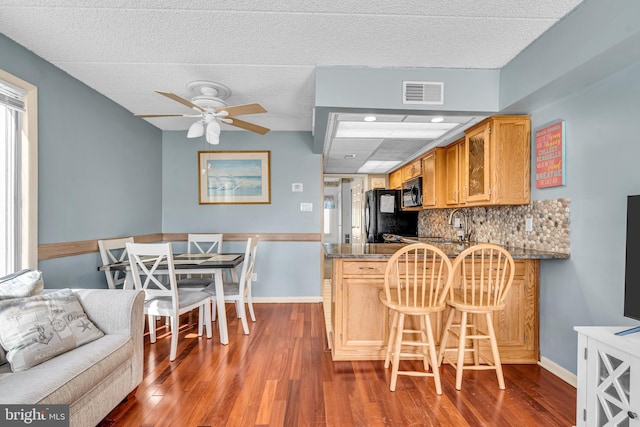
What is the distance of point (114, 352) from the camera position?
5.53 feet

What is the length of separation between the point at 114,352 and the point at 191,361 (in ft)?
2.79

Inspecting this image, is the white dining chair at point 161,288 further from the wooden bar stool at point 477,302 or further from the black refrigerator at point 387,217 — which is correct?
the black refrigerator at point 387,217

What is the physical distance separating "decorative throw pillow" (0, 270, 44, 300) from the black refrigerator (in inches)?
167

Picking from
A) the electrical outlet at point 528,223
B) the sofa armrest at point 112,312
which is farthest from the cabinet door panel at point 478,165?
the sofa armrest at point 112,312

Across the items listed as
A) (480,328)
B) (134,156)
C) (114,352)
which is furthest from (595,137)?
(134,156)

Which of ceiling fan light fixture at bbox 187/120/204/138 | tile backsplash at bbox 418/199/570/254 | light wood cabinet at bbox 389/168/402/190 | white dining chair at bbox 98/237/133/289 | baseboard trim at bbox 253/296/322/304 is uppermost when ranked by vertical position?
ceiling fan light fixture at bbox 187/120/204/138

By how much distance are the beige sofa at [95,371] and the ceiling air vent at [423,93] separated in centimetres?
234

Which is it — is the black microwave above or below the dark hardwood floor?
above

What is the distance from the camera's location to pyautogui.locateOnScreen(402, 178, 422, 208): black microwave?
4.23m

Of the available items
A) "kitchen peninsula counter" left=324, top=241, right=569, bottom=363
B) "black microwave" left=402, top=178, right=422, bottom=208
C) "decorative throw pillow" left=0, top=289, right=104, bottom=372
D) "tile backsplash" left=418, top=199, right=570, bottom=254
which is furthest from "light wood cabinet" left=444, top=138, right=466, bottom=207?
"decorative throw pillow" left=0, top=289, right=104, bottom=372

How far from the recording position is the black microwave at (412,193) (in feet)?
13.9

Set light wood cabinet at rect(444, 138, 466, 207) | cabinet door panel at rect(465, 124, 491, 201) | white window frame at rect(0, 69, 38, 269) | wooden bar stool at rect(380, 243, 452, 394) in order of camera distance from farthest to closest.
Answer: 1. light wood cabinet at rect(444, 138, 466, 207)
2. cabinet door panel at rect(465, 124, 491, 201)
3. white window frame at rect(0, 69, 38, 269)
4. wooden bar stool at rect(380, 243, 452, 394)

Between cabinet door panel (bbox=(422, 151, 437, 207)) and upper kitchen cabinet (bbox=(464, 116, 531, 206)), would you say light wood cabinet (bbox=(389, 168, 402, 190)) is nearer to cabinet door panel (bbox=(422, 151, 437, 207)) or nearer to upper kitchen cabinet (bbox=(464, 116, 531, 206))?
cabinet door panel (bbox=(422, 151, 437, 207))

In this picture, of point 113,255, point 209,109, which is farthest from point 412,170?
point 113,255
